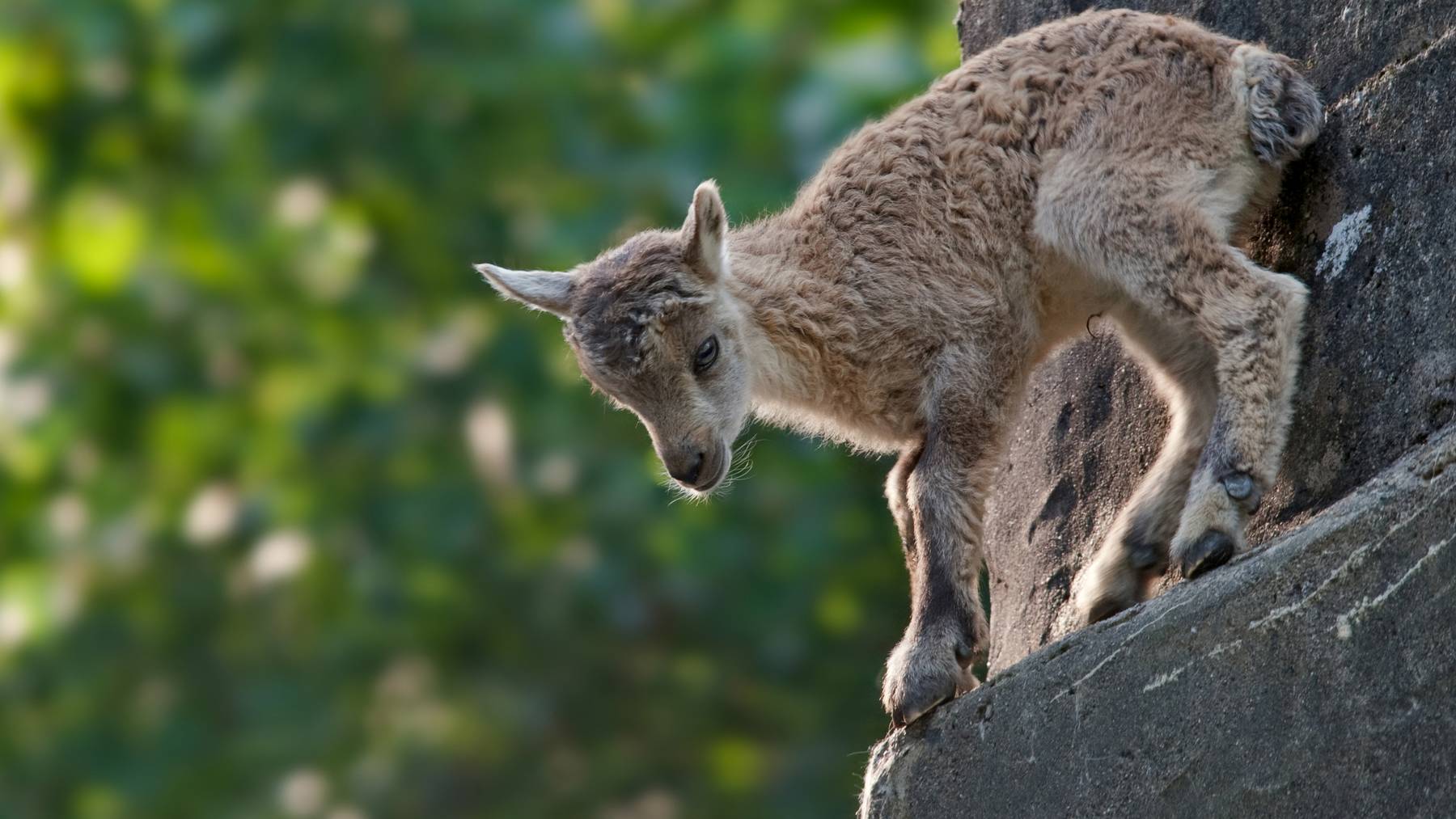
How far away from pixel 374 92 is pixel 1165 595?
29.3 ft

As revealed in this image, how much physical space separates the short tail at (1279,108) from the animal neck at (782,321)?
63.1 inches

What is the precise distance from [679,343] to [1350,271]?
92.3 inches

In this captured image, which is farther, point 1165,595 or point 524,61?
point 524,61

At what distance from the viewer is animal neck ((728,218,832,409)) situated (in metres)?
6.39

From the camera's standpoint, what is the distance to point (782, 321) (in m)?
6.43

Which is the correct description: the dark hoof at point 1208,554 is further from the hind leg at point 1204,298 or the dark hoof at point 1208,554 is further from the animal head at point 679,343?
the animal head at point 679,343

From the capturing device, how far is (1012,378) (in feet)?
19.9

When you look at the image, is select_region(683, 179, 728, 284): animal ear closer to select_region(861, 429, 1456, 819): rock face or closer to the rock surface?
the rock surface

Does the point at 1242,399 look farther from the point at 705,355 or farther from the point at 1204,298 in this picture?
the point at 705,355

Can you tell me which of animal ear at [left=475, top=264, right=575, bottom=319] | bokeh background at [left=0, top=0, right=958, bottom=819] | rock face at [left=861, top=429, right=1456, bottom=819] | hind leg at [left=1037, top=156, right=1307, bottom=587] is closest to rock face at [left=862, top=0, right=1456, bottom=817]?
rock face at [left=861, top=429, right=1456, bottom=819]

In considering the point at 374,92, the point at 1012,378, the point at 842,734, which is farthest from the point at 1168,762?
the point at 374,92

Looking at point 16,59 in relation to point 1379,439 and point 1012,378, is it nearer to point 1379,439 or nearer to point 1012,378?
point 1012,378

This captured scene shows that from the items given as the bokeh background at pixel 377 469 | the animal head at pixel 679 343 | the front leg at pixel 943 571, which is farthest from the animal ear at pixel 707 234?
the bokeh background at pixel 377 469

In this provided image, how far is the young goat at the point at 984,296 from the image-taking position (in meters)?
5.52
